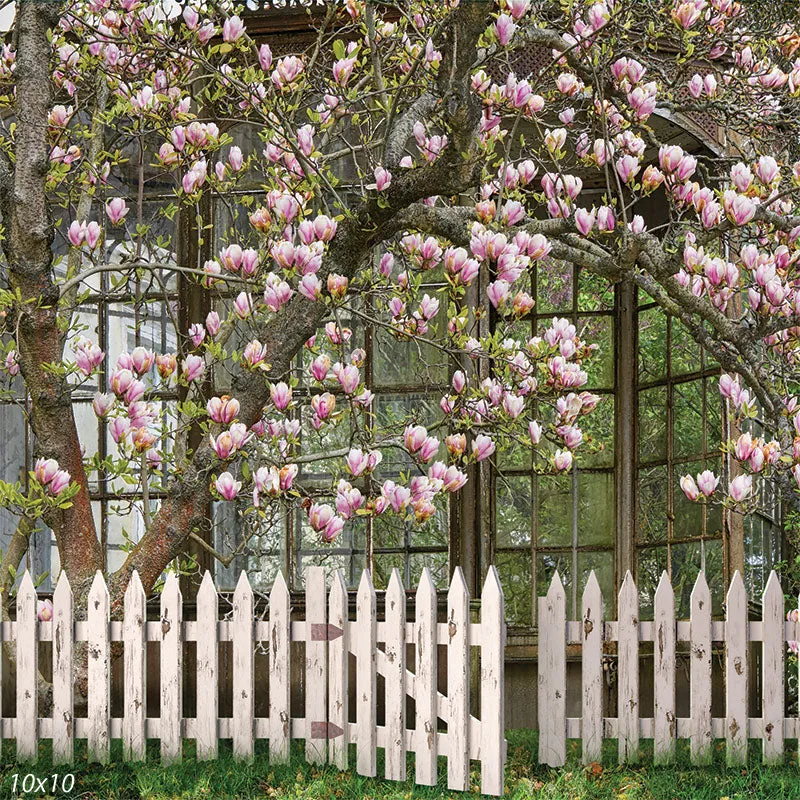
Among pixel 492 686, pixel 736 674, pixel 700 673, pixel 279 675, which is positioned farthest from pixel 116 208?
pixel 736 674

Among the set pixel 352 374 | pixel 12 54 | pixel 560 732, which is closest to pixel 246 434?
pixel 352 374

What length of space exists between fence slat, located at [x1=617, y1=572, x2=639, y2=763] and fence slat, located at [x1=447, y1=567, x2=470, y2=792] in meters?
0.78

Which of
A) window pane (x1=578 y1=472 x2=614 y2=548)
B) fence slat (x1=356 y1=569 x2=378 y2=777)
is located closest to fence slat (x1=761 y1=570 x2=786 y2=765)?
fence slat (x1=356 y1=569 x2=378 y2=777)

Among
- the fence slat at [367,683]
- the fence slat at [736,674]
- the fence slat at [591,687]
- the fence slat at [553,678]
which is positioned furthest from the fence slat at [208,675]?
the fence slat at [736,674]

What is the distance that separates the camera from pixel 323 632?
4.67 metres

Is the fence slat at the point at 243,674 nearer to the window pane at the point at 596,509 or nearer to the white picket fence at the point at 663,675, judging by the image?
the white picket fence at the point at 663,675

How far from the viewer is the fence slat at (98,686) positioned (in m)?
4.77

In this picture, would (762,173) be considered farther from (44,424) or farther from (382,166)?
→ (44,424)

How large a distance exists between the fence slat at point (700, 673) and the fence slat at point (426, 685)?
112 cm

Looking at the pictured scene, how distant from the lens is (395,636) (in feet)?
15.0

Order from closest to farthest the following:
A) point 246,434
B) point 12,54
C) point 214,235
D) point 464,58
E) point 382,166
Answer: point 464,58, point 246,434, point 382,166, point 12,54, point 214,235

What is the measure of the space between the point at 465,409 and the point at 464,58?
1393mm

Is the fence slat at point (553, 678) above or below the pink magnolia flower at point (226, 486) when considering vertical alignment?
below

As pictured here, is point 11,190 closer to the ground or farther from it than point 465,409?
farther from it
